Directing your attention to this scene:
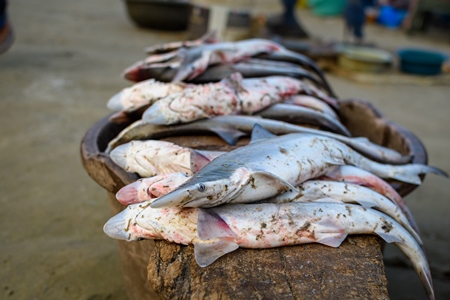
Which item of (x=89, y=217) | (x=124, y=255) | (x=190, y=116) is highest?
(x=190, y=116)

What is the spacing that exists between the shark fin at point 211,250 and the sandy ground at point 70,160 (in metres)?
1.53

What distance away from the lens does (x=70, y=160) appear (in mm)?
4273

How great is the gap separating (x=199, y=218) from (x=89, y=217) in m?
2.29

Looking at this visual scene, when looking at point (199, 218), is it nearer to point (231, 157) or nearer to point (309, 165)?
point (231, 157)

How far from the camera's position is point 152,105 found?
7.77 feet

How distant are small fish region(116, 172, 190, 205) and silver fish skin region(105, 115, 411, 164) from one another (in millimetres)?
598

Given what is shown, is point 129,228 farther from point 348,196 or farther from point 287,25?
point 287,25

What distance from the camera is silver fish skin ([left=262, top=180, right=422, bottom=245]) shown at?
1.82 metres

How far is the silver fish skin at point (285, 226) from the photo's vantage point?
4.88ft

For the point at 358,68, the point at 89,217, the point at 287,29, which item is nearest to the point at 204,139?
the point at 89,217

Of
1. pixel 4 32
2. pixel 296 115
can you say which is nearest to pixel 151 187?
pixel 296 115

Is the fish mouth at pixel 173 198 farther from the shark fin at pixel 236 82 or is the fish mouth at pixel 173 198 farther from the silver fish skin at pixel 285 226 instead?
the shark fin at pixel 236 82

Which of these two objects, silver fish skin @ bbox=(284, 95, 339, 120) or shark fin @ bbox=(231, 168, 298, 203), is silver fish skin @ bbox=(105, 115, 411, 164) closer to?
silver fish skin @ bbox=(284, 95, 339, 120)

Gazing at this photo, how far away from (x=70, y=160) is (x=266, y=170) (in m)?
3.09
